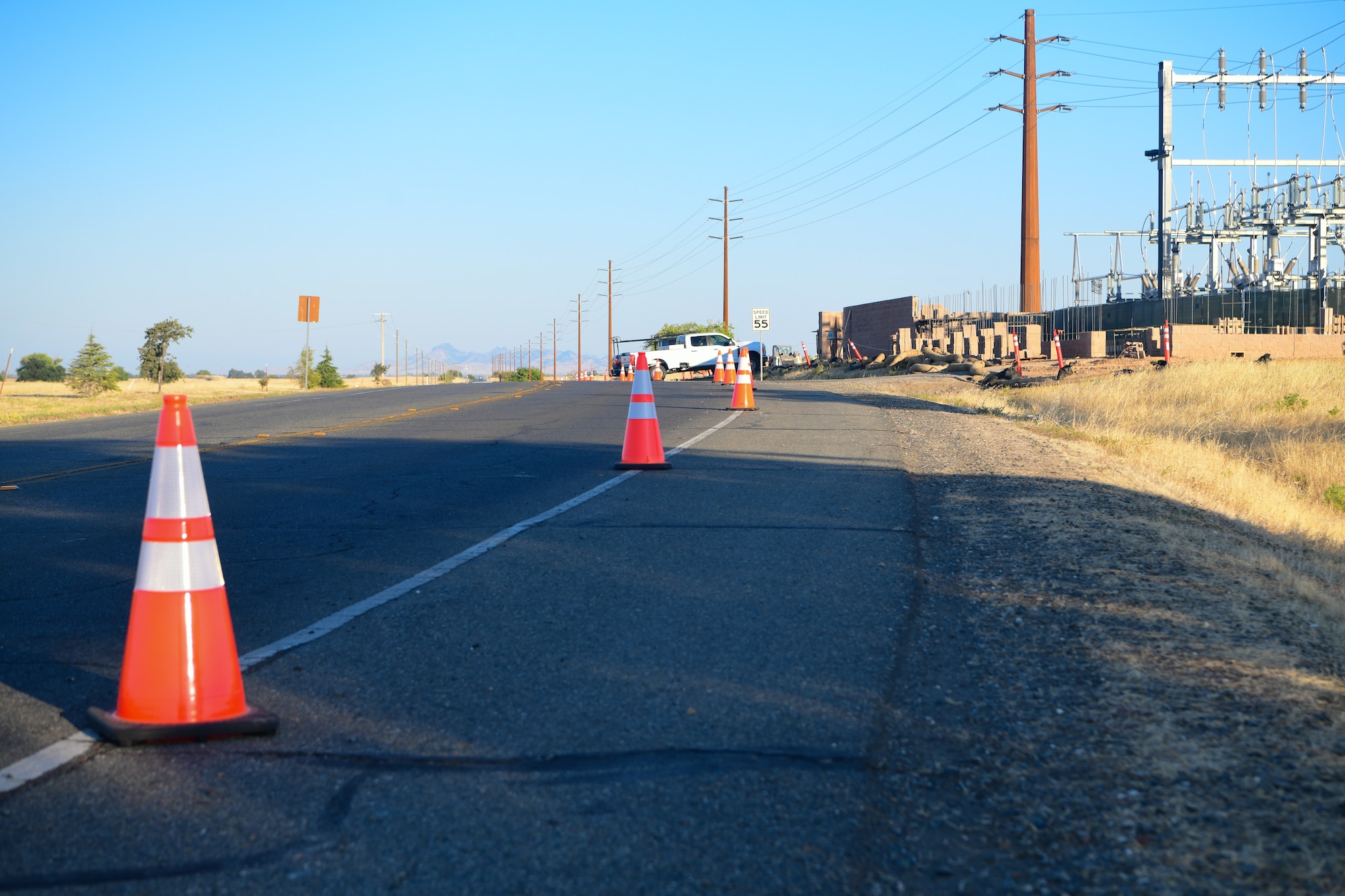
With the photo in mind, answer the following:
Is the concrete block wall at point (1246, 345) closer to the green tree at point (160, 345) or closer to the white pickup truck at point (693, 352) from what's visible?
the white pickup truck at point (693, 352)

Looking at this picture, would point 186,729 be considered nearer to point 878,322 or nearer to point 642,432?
point 642,432

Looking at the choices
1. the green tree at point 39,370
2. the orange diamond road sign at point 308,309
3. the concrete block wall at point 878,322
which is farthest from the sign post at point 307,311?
the green tree at point 39,370

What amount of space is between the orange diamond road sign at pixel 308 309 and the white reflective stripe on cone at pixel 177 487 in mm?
36254

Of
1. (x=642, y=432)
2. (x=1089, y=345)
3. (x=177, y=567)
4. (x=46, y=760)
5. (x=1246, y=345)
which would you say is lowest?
(x=46, y=760)

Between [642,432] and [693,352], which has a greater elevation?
[693,352]

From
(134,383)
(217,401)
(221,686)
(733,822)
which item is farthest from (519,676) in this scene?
(134,383)

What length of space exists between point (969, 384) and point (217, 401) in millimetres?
18255

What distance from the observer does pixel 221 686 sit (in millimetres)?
3627

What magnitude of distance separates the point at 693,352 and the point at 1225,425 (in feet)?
101

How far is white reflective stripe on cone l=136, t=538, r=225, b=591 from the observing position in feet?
12.3

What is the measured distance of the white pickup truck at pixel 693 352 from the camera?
47188 millimetres

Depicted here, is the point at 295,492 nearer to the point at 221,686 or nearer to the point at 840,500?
the point at 840,500

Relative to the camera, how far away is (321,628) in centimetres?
475

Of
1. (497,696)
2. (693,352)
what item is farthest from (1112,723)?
(693,352)
